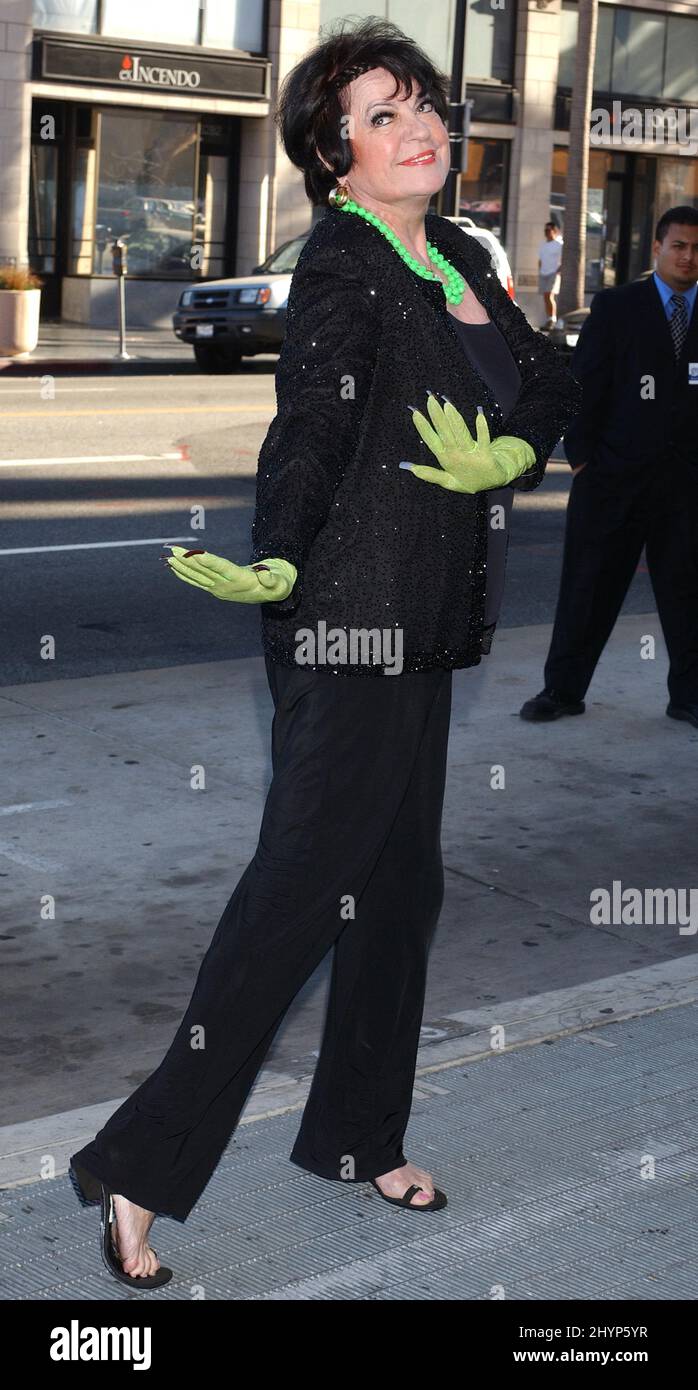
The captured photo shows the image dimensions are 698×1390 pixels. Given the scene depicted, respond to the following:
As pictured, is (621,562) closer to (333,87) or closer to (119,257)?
(333,87)

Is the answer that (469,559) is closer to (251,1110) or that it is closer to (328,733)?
(328,733)

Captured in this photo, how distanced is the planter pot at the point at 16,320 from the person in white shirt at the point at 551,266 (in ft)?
36.9

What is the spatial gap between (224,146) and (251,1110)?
29.2 metres

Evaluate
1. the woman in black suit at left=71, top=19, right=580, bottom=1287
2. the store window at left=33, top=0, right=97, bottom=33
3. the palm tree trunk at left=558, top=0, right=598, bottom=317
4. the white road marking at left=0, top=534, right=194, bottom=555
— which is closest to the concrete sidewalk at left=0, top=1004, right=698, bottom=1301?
the woman in black suit at left=71, top=19, right=580, bottom=1287

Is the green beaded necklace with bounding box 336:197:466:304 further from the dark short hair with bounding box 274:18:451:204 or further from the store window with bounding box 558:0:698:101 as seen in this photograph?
the store window with bounding box 558:0:698:101

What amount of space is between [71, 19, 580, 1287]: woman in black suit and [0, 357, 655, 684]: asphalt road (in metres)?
4.98

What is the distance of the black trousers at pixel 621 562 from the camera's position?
7316 mm

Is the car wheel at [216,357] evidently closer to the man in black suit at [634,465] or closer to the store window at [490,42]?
the store window at [490,42]

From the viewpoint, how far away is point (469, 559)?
319 centimetres

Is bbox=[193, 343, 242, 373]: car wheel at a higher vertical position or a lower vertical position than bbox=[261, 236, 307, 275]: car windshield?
lower

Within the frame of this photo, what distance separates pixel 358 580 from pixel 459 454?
0.85 feet

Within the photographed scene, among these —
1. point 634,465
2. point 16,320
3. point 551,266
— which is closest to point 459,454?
point 634,465

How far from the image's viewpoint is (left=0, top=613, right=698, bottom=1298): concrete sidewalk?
3334 mm

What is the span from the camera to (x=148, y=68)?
29359 mm
